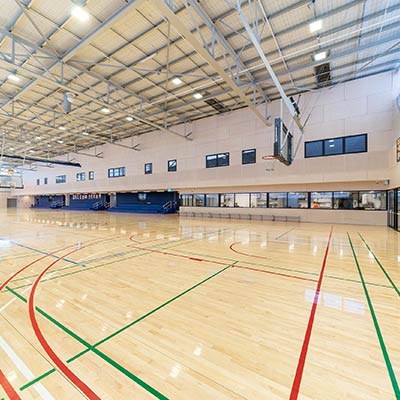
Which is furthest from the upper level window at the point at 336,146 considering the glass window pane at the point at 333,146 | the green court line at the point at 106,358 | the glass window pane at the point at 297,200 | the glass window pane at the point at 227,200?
the green court line at the point at 106,358

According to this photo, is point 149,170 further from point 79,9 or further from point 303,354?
point 303,354

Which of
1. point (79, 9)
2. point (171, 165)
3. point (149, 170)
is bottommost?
point (149, 170)

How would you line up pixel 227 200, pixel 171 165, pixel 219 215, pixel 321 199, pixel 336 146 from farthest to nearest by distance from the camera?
pixel 171 165 → pixel 227 200 → pixel 219 215 → pixel 321 199 → pixel 336 146

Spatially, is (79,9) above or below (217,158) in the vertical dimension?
above

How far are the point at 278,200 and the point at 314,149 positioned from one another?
449cm

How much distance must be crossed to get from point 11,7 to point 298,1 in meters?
10.1

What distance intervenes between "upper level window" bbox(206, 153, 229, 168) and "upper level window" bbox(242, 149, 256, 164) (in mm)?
1475

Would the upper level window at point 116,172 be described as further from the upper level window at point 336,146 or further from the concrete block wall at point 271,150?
the upper level window at point 336,146

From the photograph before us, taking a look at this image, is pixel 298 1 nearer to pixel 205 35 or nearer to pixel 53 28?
pixel 205 35

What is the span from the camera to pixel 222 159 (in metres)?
18.7

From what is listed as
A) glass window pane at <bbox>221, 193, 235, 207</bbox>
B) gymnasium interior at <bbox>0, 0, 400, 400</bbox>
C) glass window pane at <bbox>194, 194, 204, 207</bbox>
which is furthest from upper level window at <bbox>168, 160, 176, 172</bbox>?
glass window pane at <bbox>221, 193, 235, 207</bbox>

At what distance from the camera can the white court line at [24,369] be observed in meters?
1.93

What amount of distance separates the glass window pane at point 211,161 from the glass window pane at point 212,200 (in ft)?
9.24

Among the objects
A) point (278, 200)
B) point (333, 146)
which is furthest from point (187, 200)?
point (333, 146)
